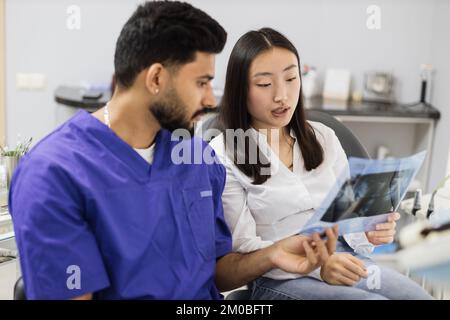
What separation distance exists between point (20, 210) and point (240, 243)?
0.56 meters

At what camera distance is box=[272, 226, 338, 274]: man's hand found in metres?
1.17

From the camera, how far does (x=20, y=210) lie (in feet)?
3.42

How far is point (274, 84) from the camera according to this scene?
1431mm

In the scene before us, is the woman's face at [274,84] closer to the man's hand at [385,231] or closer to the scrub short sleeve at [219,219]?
the scrub short sleeve at [219,219]

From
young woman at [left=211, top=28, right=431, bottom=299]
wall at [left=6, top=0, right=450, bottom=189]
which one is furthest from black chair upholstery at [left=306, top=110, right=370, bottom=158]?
wall at [left=6, top=0, right=450, bottom=189]

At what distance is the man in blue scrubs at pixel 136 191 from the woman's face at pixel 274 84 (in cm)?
22

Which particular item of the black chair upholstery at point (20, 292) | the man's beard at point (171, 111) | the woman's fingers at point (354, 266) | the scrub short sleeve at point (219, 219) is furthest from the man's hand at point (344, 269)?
the black chair upholstery at point (20, 292)

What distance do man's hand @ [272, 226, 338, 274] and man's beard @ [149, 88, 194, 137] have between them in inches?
14.7

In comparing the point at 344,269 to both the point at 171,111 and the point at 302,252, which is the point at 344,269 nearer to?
the point at 302,252

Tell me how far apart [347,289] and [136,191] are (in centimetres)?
58

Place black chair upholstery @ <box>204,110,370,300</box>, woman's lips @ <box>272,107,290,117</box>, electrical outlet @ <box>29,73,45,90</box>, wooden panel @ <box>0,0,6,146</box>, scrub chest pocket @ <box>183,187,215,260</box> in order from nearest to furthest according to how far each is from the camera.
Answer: scrub chest pocket @ <box>183,187,215,260</box>
woman's lips @ <box>272,107,290,117</box>
black chair upholstery @ <box>204,110,370,300</box>
wooden panel @ <box>0,0,6,146</box>
electrical outlet @ <box>29,73,45,90</box>

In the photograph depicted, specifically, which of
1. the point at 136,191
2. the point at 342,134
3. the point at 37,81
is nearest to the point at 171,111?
the point at 136,191

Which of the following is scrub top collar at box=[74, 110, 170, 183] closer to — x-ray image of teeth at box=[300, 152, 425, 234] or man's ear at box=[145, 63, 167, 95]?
man's ear at box=[145, 63, 167, 95]
